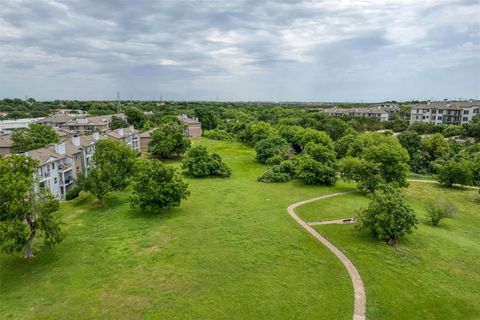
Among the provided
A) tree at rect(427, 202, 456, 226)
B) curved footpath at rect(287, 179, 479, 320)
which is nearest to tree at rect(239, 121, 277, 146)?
curved footpath at rect(287, 179, 479, 320)

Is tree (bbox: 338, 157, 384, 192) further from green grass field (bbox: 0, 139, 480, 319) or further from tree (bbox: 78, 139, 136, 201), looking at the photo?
tree (bbox: 78, 139, 136, 201)

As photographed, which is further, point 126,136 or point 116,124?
point 116,124

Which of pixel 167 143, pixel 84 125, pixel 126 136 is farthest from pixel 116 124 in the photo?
pixel 167 143

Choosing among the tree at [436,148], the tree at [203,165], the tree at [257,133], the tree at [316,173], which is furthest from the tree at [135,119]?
the tree at [436,148]

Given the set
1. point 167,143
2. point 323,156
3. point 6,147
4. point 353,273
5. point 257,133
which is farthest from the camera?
point 257,133

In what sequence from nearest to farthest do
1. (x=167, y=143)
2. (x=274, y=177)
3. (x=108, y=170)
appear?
(x=108, y=170), (x=274, y=177), (x=167, y=143)

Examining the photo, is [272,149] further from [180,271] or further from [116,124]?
[116,124]

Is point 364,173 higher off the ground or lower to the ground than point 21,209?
lower

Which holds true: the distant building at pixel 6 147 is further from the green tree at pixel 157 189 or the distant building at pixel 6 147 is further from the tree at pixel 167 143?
the green tree at pixel 157 189
